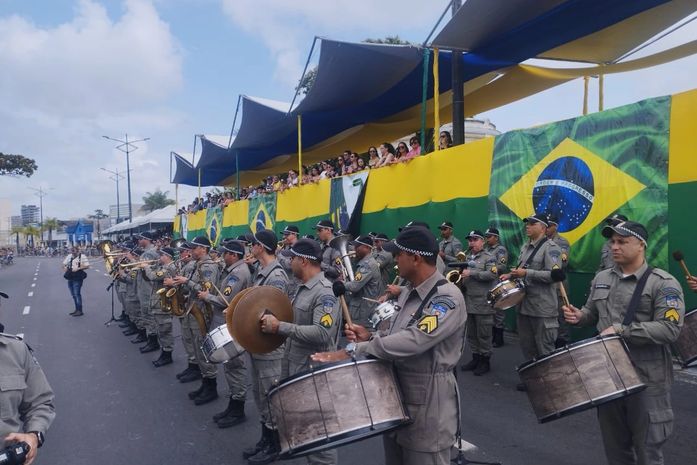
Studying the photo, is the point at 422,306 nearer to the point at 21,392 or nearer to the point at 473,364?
the point at 21,392

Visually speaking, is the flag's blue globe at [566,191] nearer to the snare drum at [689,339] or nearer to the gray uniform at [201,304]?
the snare drum at [689,339]

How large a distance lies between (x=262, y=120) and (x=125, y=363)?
9632 millimetres

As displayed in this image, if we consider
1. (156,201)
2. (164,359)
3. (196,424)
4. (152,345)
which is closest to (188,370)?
(164,359)

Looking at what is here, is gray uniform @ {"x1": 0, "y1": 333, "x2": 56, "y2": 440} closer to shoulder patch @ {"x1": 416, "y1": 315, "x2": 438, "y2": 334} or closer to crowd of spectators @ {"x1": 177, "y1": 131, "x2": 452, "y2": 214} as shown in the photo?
shoulder patch @ {"x1": 416, "y1": 315, "x2": 438, "y2": 334}

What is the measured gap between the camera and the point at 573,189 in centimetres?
738

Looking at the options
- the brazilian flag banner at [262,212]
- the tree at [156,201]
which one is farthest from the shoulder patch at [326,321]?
the tree at [156,201]

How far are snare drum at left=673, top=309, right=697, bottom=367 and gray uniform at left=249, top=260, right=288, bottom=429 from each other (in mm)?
3366

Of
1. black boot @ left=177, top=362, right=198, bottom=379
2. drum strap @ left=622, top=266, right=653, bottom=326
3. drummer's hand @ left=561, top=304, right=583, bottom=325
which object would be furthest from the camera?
black boot @ left=177, top=362, right=198, bottom=379

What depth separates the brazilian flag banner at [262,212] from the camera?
643 inches

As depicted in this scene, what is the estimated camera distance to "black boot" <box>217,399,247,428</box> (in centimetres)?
562

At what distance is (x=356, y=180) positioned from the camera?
12.1 metres

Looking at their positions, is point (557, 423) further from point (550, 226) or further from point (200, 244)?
point (200, 244)

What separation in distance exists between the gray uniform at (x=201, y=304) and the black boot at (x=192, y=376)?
2.37 ft

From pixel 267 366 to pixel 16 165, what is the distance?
114 ft
